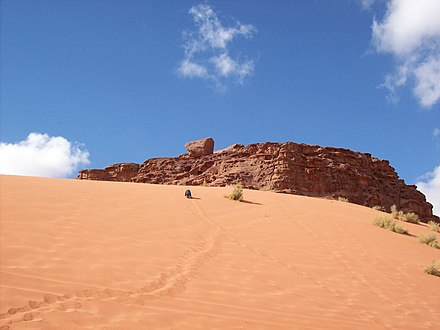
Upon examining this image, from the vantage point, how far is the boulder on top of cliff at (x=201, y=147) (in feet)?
208

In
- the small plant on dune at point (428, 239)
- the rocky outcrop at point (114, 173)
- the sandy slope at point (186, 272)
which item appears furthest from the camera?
the rocky outcrop at point (114, 173)

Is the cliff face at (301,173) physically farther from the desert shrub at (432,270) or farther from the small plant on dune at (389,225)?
the desert shrub at (432,270)

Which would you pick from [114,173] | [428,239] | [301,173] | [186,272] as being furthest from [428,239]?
[114,173]

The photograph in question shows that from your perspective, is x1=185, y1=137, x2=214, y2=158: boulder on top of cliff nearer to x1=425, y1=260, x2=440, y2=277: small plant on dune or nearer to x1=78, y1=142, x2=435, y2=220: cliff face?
x1=78, y1=142, x2=435, y2=220: cliff face

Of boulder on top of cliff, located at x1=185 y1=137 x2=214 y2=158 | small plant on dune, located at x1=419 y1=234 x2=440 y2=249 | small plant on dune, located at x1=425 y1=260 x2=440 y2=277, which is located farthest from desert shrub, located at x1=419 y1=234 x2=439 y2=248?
boulder on top of cliff, located at x1=185 y1=137 x2=214 y2=158

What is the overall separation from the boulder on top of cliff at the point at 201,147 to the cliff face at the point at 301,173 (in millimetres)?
1137

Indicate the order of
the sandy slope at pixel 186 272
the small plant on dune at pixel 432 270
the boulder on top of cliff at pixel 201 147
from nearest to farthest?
the sandy slope at pixel 186 272, the small plant on dune at pixel 432 270, the boulder on top of cliff at pixel 201 147

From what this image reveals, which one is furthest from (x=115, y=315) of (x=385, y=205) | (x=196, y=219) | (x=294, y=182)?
(x=385, y=205)

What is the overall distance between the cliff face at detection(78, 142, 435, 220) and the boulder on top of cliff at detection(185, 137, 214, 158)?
1.14 meters

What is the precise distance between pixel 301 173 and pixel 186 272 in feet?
156

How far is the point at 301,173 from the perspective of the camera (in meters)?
51.3

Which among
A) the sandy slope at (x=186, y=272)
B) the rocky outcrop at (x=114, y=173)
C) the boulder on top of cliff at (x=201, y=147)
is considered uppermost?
the boulder on top of cliff at (x=201, y=147)

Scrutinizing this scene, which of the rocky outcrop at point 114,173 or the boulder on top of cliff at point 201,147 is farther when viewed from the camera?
the rocky outcrop at point 114,173

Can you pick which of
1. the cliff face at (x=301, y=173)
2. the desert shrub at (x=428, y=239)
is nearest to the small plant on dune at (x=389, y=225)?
the desert shrub at (x=428, y=239)
